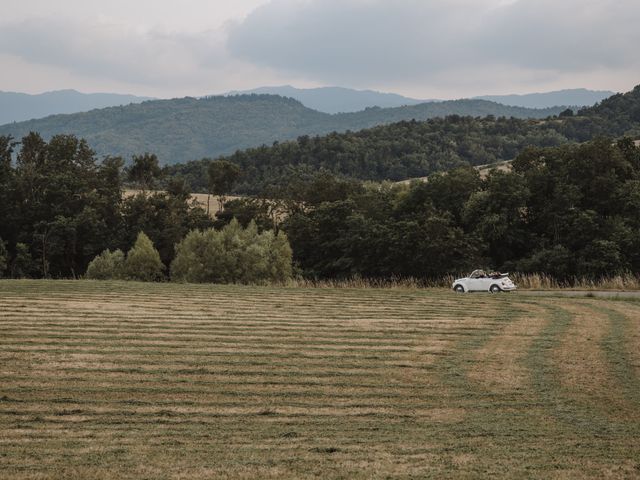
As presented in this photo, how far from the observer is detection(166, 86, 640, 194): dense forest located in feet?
414

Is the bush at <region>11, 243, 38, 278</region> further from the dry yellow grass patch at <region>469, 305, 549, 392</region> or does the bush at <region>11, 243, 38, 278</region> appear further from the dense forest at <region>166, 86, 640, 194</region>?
the dense forest at <region>166, 86, 640, 194</region>

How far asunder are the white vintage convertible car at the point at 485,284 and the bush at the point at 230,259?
63.6 ft

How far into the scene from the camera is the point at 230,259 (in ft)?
163

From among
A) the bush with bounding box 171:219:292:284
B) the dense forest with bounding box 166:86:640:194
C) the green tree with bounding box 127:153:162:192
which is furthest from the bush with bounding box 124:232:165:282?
the dense forest with bounding box 166:86:640:194

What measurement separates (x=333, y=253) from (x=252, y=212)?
11807 millimetres

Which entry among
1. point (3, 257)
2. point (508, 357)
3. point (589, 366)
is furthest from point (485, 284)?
point (3, 257)

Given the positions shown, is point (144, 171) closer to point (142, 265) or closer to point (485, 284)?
point (142, 265)

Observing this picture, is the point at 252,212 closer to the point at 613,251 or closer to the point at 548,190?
the point at 548,190

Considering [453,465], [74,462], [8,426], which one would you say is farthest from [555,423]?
[8,426]

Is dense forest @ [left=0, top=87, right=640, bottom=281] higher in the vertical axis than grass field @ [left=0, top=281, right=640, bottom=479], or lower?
higher

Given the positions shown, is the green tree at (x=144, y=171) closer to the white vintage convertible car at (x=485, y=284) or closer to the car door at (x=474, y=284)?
the white vintage convertible car at (x=485, y=284)

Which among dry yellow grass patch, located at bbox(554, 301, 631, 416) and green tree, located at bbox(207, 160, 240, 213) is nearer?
dry yellow grass patch, located at bbox(554, 301, 631, 416)

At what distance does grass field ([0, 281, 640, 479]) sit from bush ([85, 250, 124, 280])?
29147 mm

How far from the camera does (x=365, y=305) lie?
24.9m
